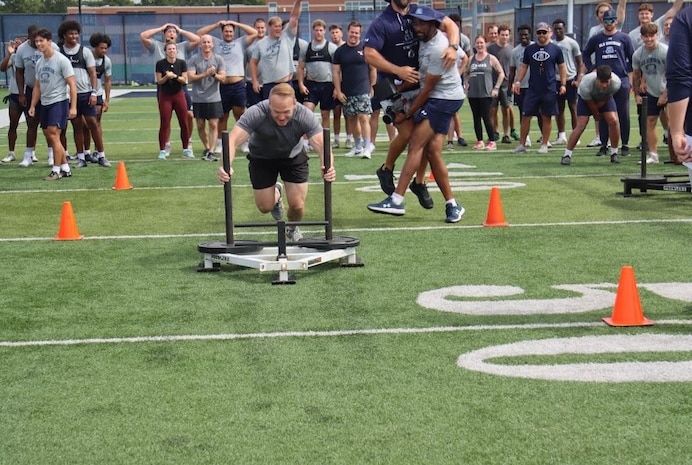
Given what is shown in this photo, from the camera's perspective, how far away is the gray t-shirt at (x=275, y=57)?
17.4 meters

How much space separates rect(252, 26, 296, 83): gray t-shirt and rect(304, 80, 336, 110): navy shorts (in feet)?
3.26

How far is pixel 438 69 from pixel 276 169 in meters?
1.91

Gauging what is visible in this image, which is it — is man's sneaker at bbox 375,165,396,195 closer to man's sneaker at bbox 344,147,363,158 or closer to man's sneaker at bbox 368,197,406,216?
man's sneaker at bbox 368,197,406,216

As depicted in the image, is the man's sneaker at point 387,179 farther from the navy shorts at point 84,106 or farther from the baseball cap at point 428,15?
the navy shorts at point 84,106

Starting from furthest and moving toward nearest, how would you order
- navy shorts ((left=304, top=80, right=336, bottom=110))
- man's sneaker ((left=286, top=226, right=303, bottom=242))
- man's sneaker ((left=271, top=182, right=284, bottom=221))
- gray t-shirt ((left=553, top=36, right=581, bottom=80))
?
gray t-shirt ((left=553, top=36, right=581, bottom=80)) → navy shorts ((left=304, top=80, right=336, bottom=110)) → man's sneaker ((left=271, top=182, right=284, bottom=221)) → man's sneaker ((left=286, top=226, right=303, bottom=242))

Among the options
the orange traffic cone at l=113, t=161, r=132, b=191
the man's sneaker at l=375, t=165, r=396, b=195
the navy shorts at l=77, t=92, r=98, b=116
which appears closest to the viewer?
the man's sneaker at l=375, t=165, r=396, b=195

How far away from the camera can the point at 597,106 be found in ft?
51.8

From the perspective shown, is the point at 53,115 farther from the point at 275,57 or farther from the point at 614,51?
the point at 614,51

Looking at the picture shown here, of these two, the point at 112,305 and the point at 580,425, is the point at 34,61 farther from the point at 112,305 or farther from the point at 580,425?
the point at 580,425

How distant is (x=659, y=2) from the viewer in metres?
47.7

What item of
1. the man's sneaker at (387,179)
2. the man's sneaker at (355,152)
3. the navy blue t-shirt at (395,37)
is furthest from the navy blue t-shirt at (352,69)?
the navy blue t-shirt at (395,37)

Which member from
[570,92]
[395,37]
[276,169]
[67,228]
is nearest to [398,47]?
[395,37]

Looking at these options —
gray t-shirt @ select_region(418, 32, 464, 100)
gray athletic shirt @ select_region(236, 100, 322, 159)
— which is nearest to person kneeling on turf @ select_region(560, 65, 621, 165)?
gray t-shirt @ select_region(418, 32, 464, 100)

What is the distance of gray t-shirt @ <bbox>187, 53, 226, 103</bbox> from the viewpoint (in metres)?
17.2
